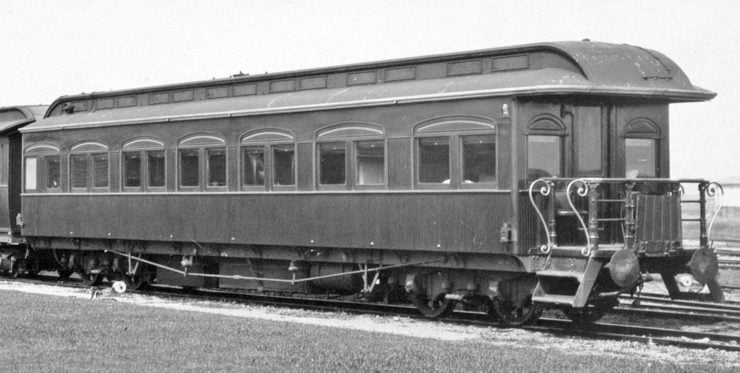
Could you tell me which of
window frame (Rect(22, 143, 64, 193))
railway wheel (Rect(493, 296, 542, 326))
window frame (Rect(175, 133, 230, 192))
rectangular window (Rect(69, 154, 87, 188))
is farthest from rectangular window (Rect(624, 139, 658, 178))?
window frame (Rect(22, 143, 64, 193))

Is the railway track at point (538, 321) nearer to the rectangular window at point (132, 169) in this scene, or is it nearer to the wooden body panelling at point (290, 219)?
the wooden body panelling at point (290, 219)

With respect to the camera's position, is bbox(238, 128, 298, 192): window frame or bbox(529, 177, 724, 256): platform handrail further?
bbox(238, 128, 298, 192): window frame

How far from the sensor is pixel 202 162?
19.4m

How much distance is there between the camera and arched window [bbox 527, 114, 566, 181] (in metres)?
14.7

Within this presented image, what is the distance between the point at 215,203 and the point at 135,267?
124 inches

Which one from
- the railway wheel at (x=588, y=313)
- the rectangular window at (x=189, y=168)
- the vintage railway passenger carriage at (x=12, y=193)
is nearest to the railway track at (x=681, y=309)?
the railway wheel at (x=588, y=313)

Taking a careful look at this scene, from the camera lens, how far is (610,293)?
1447 cm

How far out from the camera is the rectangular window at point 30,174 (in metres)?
23.1

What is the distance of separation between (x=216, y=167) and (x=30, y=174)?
6.02 meters

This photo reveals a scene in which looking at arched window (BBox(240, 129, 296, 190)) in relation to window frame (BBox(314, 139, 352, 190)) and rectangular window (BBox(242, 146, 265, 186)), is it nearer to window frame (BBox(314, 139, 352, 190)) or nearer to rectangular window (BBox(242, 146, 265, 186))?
rectangular window (BBox(242, 146, 265, 186))

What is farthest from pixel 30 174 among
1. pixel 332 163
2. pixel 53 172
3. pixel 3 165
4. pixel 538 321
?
pixel 538 321

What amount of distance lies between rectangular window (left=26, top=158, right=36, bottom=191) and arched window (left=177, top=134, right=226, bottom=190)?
485 cm

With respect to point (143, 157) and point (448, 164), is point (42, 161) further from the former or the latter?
point (448, 164)

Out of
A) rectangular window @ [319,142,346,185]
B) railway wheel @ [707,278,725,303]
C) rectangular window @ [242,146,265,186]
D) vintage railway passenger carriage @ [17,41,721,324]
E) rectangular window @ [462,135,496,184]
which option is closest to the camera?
vintage railway passenger carriage @ [17,41,721,324]
